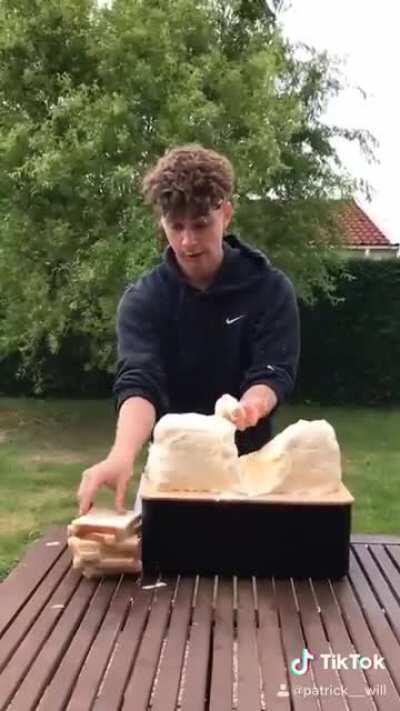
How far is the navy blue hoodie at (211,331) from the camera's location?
84.6 inches

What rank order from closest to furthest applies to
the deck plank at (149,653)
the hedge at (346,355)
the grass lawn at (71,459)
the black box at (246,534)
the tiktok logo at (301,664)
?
the deck plank at (149,653) < the tiktok logo at (301,664) < the black box at (246,534) < the grass lawn at (71,459) < the hedge at (346,355)

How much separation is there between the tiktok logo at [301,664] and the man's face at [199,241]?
37.1 inches

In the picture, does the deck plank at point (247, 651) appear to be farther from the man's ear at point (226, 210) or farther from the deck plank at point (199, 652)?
the man's ear at point (226, 210)

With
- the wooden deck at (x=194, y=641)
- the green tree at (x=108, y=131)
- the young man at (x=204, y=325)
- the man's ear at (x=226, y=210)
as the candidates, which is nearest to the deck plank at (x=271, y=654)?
the wooden deck at (x=194, y=641)

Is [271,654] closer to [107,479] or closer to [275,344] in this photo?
[107,479]

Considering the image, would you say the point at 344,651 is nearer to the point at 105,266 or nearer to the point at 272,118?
the point at 105,266

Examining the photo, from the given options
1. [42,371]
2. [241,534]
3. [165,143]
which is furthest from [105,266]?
[241,534]

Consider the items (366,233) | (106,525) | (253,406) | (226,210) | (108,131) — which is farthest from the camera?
(366,233)

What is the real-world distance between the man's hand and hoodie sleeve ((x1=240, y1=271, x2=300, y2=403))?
41 millimetres

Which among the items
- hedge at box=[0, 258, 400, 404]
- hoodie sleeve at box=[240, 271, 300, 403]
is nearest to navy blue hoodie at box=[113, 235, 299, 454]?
hoodie sleeve at box=[240, 271, 300, 403]

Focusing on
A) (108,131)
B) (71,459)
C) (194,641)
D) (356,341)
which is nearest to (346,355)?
(356,341)

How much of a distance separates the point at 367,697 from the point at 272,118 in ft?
25.1

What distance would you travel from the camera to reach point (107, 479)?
185 cm

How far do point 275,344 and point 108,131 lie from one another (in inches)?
251
